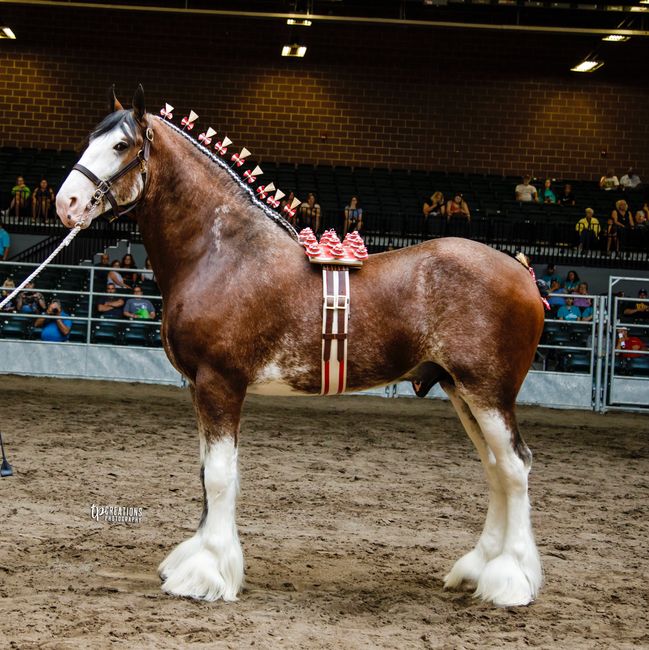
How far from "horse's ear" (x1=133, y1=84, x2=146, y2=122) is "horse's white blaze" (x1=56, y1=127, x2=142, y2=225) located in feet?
0.43

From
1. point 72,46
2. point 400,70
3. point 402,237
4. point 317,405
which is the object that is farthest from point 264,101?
point 317,405

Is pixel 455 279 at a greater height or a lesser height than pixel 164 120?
lesser

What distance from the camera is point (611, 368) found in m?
12.9

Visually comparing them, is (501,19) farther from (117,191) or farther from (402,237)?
(117,191)

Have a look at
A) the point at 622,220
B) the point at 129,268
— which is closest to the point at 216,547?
the point at 129,268

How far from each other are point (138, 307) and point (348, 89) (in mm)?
11747

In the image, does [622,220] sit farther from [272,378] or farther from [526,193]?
[272,378]

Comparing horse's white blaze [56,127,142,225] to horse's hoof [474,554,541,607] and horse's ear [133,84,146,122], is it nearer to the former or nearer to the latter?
horse's ear [133,84,146,122]

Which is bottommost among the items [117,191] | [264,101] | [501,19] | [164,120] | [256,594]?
[256,594]

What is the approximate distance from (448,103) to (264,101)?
4.84m

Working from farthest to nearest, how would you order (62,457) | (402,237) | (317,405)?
(402,237)
(317,405)
(62,457)

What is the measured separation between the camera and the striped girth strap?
4.52 m

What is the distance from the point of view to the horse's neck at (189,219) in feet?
15.4

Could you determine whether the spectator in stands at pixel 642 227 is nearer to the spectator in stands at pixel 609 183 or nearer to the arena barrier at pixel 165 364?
the spectator in stands at pixel 609 183
